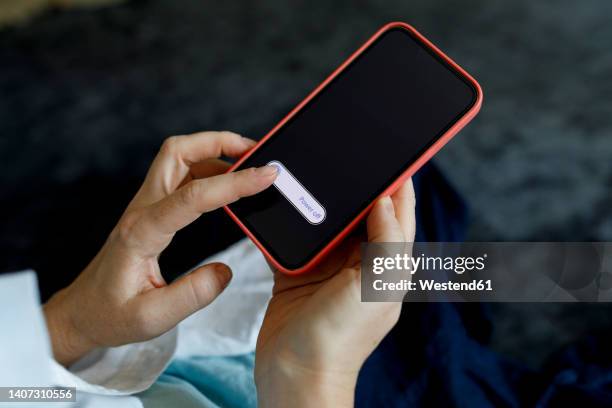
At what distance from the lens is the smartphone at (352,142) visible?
0.54 metres

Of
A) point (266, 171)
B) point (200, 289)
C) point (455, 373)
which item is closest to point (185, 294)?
point (200, 289)

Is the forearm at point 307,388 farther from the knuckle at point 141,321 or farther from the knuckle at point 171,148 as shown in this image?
the knuckle at point 171,148

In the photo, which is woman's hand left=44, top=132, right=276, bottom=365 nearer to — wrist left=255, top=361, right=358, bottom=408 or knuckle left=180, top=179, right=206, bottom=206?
knuckle left=180, top=179, right=206, bottom=206

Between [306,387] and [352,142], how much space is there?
0.23 metres

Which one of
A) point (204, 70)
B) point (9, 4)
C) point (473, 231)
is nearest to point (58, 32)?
point (9, 4)

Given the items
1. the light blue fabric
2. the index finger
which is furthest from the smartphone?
the light blue fabric

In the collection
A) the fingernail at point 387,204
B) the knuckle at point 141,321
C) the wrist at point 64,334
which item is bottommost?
the wrist at point 64,334

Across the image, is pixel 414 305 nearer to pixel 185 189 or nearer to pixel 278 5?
pixel 185 189

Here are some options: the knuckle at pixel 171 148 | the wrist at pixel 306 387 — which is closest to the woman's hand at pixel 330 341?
the wrist at pixel 306 387

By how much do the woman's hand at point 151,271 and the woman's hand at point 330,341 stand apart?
92 millimetres

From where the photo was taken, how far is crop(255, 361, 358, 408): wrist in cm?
45

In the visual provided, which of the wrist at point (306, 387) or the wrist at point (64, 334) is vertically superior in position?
the wrist at point (306, 387)

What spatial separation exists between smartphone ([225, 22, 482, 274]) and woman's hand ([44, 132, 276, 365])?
0.05 m

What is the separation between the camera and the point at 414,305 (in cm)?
66
